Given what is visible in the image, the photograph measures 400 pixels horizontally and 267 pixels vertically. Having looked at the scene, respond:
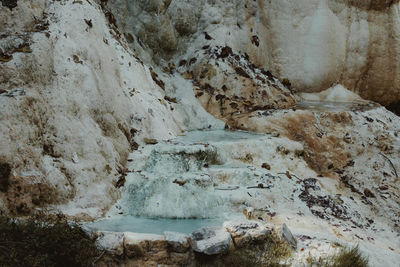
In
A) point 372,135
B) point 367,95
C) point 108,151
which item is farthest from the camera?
point 367,95

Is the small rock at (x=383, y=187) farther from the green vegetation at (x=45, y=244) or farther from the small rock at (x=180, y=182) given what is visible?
the green vegetation at (x=45, y=244)

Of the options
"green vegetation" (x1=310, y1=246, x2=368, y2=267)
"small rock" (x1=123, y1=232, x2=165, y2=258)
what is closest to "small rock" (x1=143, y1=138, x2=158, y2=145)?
"small rock" (x1=123, y1=232, x2=165, y2=258)

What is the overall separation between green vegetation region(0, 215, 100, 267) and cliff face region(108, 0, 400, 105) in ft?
26.3

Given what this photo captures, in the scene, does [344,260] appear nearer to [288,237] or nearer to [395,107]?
[288,237]

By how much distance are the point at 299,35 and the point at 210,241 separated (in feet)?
33.0

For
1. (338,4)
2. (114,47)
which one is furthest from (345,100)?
(114,47)

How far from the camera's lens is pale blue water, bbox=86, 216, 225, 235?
4.70m

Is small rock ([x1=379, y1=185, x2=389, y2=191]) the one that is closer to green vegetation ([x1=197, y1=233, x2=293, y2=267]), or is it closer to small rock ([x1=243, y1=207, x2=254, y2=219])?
small rock ([x1=243, y1=207, x2=254, y2=219])

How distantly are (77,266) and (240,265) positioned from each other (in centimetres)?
182

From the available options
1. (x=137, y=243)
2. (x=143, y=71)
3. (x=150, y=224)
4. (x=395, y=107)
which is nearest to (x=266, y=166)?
(x=150, y=224)

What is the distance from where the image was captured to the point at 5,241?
3387 millimetres

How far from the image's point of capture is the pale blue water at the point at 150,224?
470cm

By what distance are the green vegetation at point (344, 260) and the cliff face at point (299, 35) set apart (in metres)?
8.49

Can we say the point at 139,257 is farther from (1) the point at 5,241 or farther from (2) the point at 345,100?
(2) the point at 345,100
